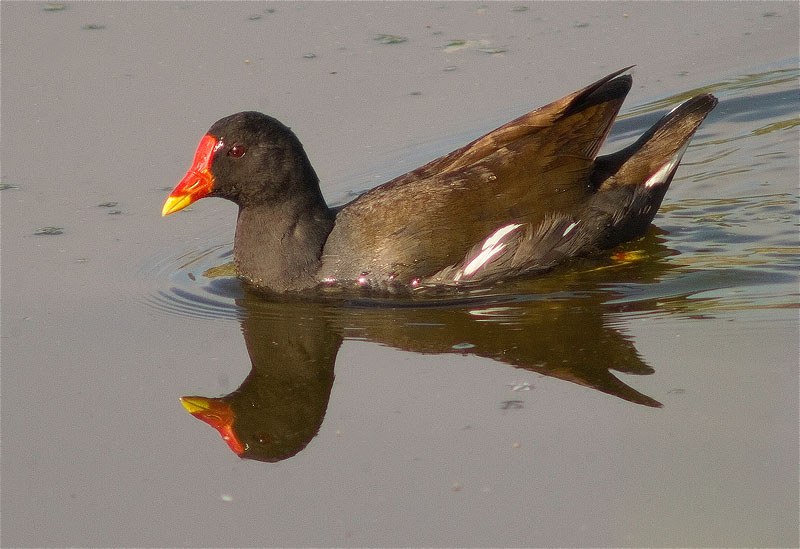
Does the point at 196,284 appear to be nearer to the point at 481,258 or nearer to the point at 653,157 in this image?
the point at 481,258

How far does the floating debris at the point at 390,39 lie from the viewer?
841cm

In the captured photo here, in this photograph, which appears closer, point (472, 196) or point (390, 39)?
point (472, 196)

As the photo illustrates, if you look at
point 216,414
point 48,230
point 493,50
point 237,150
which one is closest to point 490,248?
point 237,150

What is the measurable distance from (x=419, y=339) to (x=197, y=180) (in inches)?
56.0

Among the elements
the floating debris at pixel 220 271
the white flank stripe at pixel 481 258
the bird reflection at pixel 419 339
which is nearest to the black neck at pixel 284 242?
the bird reflection at pixel 419 339

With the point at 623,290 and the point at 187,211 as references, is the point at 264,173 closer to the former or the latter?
the point at 187,211

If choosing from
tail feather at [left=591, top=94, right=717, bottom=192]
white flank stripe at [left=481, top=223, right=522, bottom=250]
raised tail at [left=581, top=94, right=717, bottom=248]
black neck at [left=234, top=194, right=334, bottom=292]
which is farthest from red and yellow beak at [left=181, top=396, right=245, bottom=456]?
tail feather at [left=591, top=94, right=717, bottom=192]

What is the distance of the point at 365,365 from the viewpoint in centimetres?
471

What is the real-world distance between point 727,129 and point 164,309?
3.94m

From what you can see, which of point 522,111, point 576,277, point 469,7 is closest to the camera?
point 576,277

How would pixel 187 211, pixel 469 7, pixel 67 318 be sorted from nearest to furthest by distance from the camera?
1. pixel 67 318
2. pixel 187 211
3. pixel 469 7

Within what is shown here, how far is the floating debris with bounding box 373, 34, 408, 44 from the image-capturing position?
8406 millimetres

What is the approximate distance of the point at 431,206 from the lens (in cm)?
535

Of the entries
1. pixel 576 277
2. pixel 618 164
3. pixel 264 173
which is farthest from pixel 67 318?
pixel 618 164
